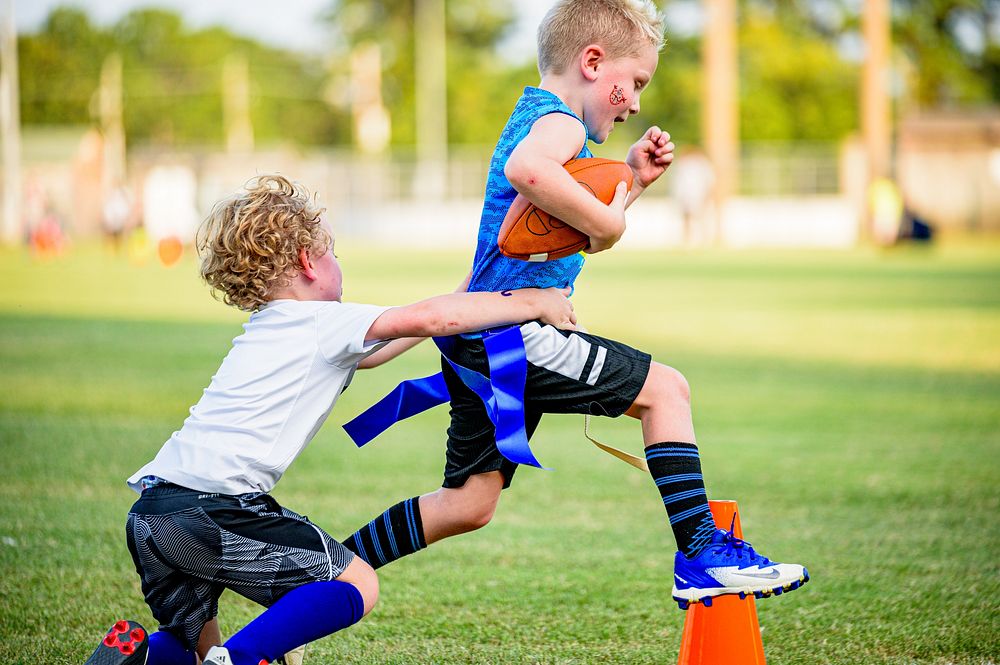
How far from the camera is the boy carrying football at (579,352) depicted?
10.4 feet

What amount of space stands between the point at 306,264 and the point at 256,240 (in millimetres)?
151

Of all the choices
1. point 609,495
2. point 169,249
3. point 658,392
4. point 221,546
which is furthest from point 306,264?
point 169,249

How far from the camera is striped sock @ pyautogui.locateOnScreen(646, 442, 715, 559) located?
3.19 m

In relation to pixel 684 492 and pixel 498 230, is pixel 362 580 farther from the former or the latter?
pixel 498 230

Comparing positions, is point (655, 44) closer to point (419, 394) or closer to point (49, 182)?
point (419, 394)

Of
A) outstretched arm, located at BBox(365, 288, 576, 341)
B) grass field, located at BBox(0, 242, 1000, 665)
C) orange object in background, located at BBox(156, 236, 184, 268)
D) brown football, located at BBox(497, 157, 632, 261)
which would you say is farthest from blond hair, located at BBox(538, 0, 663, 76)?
orange object in background, located at BBox(156, 236, 184, 268)

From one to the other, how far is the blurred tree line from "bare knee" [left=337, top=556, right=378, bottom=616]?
186ft

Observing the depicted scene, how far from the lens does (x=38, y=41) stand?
85.4m

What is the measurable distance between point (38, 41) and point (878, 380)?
3384 inches

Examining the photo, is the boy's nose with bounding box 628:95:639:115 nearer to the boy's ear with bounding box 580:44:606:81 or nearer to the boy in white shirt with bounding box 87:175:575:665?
the boy's ear with bounding box 580:44:606:81

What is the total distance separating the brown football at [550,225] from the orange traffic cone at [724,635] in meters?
1.02

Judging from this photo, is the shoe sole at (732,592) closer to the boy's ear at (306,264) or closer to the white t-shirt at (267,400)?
the white t-shirt at (267,400)

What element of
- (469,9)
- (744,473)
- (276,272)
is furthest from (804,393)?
(469,9)

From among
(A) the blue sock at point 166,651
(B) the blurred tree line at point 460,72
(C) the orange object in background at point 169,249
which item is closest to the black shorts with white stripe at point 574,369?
(A) the blue sock at point 166,651
